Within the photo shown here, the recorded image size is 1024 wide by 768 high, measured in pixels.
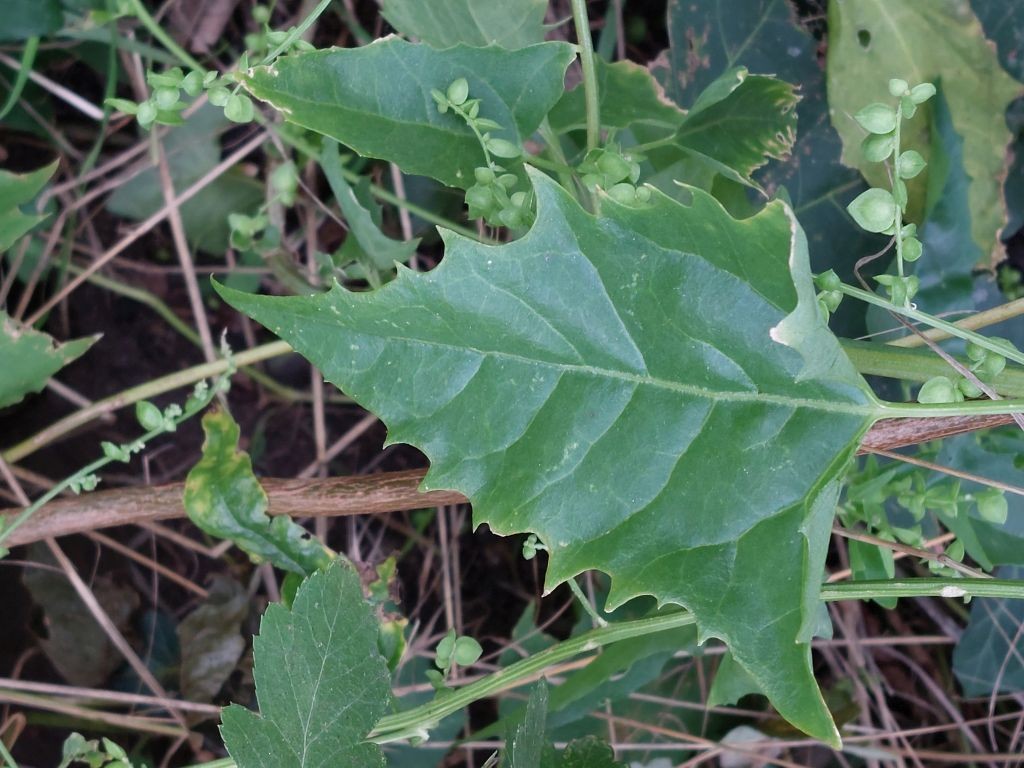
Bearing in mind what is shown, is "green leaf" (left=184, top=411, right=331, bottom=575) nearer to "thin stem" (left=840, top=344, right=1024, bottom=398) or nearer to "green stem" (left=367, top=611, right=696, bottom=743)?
"green stem" (left=367, top=611, right=696, bottom=743)

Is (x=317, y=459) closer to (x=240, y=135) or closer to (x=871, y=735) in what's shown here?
(x=240, y=135)

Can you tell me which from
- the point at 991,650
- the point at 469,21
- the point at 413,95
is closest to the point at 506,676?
the point at 413,95

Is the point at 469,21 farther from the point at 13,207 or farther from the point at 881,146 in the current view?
the point at 13,207

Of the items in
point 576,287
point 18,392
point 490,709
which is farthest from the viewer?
point 490,709

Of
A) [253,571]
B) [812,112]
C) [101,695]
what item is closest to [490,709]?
[253,571]

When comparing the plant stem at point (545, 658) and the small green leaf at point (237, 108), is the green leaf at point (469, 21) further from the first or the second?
the plant stem at point (545, 658)

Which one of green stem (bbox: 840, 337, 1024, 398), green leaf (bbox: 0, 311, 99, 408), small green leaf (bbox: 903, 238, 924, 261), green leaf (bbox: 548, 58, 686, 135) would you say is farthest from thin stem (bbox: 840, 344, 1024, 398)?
green leaf (bbox: 0, 311, 99, 408)
